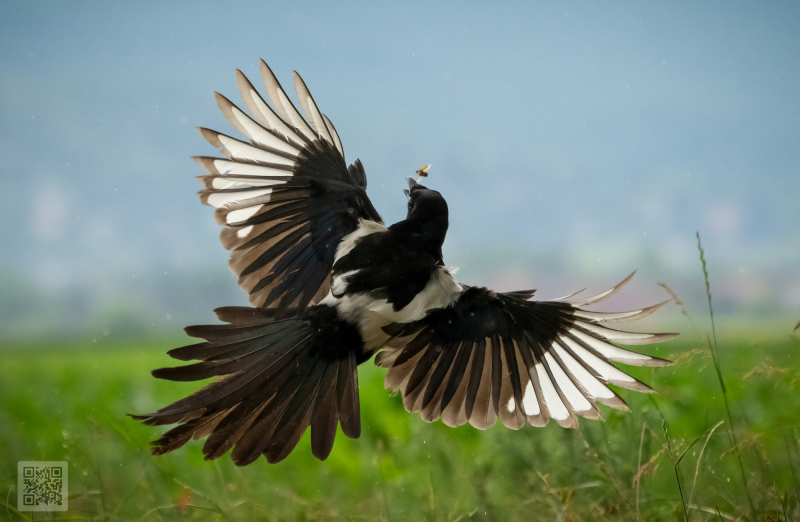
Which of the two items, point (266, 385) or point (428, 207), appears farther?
point (428, 207)

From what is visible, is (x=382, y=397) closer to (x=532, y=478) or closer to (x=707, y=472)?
(x=532, y=478)

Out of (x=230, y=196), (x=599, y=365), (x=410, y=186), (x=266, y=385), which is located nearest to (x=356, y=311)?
(x=266, y=385)

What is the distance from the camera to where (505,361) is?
118 centimetres

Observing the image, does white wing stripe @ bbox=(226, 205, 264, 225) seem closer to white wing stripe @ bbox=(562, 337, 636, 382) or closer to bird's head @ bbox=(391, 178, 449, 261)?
bird's head @ bbox=(391, 178, 449, 261)

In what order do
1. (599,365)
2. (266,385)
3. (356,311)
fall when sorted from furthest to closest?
(599,365) < (356,311) < (266,385)

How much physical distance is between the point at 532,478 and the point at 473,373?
0.24m

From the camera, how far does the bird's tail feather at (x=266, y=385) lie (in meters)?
0.77

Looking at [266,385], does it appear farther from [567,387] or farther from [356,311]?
[567,387]

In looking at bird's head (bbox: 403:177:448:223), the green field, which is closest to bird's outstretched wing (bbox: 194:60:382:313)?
bird's head (bbox: 403:177:448:223)

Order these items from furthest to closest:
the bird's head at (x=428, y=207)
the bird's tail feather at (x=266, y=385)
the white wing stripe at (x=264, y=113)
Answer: the white wing stripe at (x=264, y=113)
the bird's head at (x=428, y=207)
the bird's tail feather at (x=266, y=385)

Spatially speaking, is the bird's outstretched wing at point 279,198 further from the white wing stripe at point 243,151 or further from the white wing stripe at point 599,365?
the white wing stripe at point 599,365

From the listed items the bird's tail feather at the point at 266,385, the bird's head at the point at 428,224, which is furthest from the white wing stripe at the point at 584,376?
the bird's tail feather at the point at 266,385

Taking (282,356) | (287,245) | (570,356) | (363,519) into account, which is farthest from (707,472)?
(287,245)

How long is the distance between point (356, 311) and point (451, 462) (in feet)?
1.53
